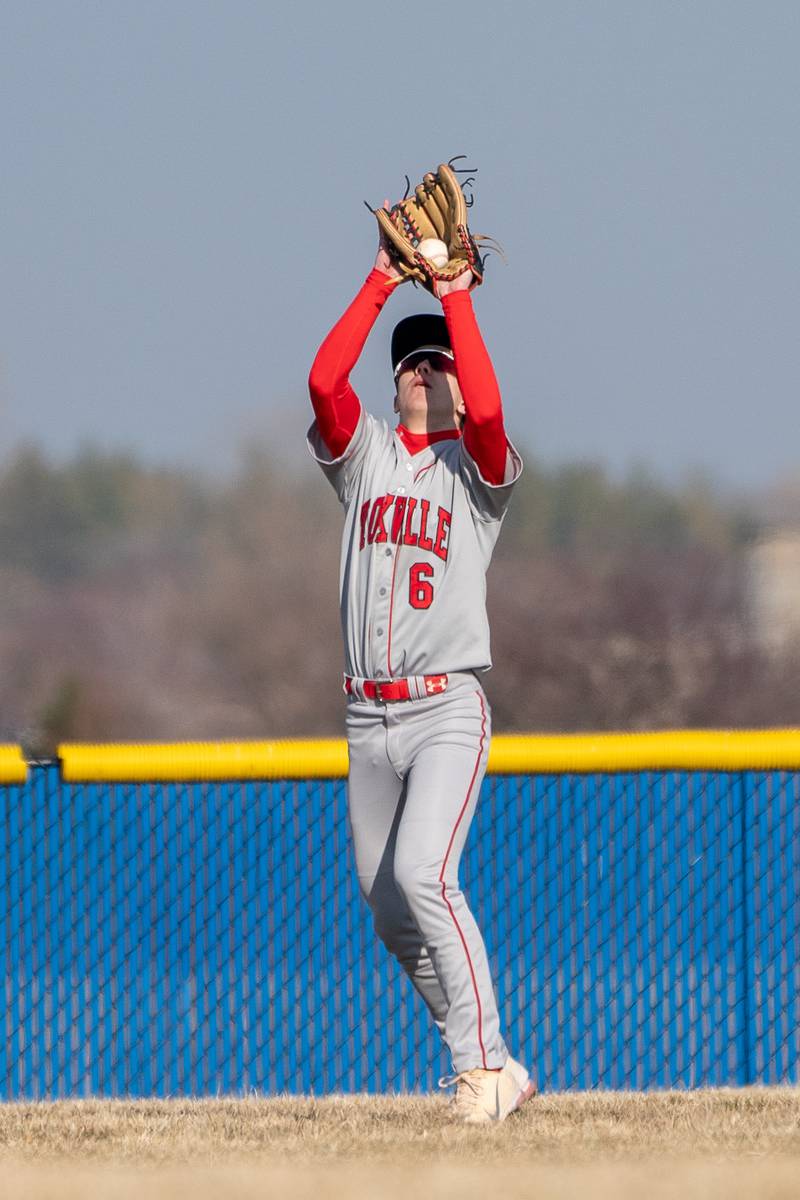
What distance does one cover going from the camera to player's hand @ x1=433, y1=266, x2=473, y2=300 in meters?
4.32

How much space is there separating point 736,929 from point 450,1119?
59.4 inches

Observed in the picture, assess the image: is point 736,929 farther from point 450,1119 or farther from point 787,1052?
point 450,1119

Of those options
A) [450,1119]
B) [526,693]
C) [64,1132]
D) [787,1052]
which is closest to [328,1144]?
[450,1119]

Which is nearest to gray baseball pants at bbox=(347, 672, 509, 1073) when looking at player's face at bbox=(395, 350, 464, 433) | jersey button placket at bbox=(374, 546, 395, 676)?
jersey button placket at bbox=(374, 546, 395, 676)

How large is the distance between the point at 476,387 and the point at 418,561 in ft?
1.41

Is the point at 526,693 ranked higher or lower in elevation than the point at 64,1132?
lower

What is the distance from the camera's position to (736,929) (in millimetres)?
5312

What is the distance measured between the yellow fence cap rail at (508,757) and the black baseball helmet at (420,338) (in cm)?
128

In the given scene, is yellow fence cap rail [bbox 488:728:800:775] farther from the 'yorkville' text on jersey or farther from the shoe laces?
the shoe laces

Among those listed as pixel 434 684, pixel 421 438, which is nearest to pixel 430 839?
pixel 434 684

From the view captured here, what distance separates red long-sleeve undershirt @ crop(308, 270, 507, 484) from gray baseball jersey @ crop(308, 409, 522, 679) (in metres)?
0.05

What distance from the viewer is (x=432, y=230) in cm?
440

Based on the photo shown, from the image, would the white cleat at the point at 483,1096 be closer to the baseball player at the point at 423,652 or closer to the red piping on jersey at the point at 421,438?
the baseball player at the point at 423,652

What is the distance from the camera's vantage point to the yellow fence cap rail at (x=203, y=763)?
17.5 ft
